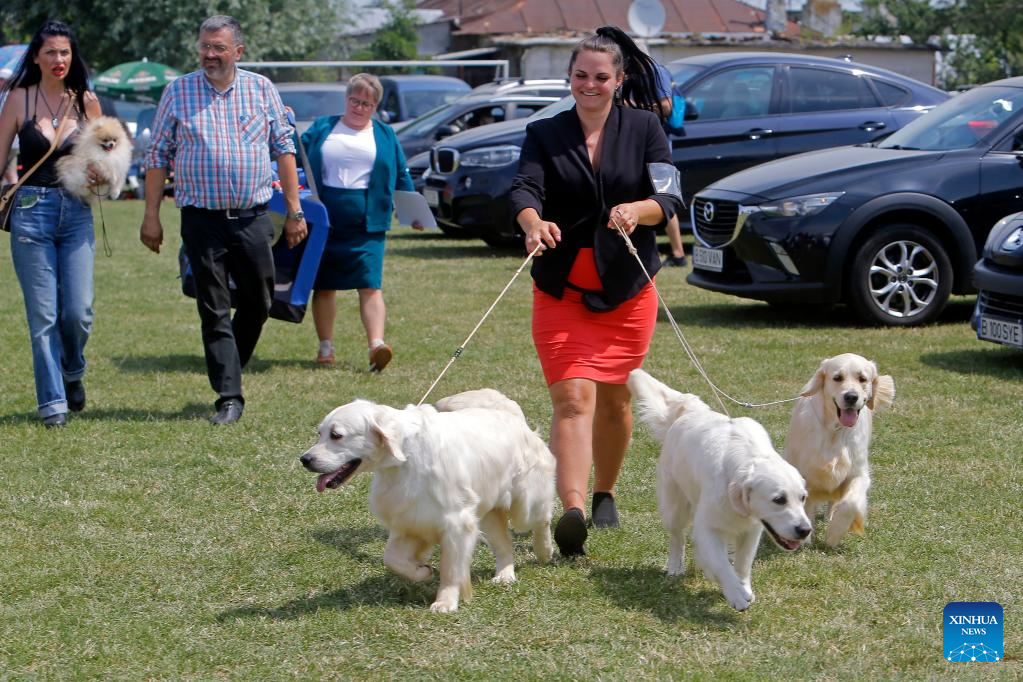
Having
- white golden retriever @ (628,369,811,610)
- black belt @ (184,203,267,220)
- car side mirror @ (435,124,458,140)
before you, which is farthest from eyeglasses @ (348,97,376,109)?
car side mirror @ (435,124,458,140)

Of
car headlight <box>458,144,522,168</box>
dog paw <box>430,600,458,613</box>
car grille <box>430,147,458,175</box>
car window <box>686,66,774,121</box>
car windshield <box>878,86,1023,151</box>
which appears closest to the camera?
dog paw <box>430,600,458,613</box>

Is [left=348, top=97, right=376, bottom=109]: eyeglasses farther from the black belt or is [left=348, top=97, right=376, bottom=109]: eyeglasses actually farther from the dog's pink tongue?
the dog's pink tongue

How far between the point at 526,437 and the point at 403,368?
4.20m

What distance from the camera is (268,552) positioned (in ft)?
17.3

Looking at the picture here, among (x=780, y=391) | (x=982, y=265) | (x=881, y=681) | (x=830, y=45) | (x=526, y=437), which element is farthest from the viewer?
(x=830, y=45)

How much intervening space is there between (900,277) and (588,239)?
5.50m

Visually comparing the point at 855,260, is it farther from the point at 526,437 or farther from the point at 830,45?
the point at 830,45

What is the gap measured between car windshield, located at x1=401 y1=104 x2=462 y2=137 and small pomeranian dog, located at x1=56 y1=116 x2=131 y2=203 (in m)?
12.1

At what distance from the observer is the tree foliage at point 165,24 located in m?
38.6

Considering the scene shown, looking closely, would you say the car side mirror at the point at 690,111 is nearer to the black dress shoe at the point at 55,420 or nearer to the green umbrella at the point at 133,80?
the black dress shoe at the point at 55,420

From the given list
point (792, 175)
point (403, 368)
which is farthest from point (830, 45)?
point (403, 368)

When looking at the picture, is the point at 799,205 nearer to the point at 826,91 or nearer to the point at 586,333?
the point at 826,91

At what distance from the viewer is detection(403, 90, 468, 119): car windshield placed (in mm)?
25469
